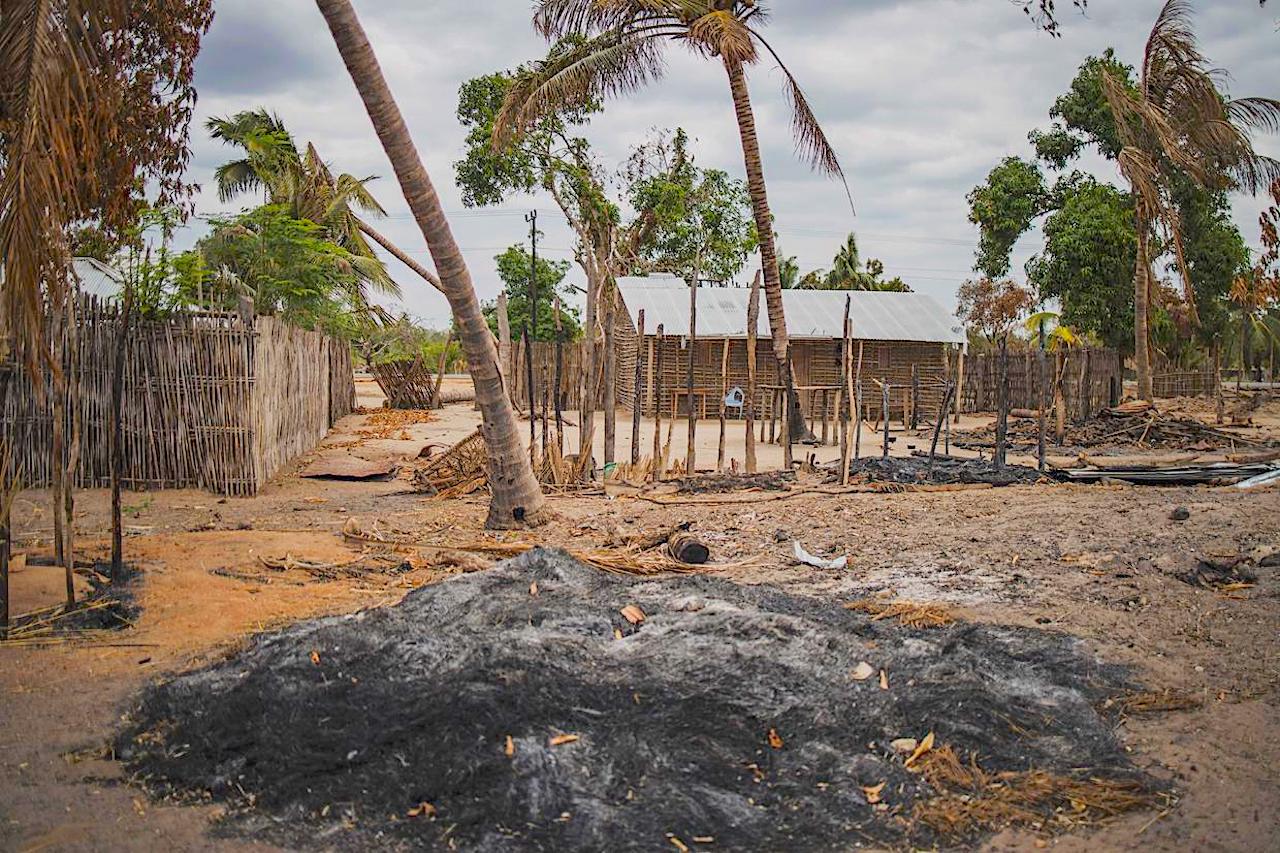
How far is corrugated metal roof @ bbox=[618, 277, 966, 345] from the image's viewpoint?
2436 centimetres

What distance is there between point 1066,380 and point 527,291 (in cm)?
2038

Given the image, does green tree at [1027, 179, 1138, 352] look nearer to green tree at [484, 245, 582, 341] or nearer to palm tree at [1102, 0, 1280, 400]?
palm tree at [1102, 0, 1280, 400]

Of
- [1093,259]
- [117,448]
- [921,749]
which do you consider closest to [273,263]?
[117,448]

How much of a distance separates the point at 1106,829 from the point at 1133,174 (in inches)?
685

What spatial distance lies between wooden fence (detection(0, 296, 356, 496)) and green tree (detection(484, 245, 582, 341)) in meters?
26.3

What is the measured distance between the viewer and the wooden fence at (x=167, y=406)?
9828 mm

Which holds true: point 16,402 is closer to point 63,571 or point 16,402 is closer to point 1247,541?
point 63,571

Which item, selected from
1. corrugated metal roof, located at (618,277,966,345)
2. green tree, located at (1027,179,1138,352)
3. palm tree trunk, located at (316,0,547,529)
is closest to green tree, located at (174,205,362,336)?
palm tree trunk, located at (316,0,547,529)

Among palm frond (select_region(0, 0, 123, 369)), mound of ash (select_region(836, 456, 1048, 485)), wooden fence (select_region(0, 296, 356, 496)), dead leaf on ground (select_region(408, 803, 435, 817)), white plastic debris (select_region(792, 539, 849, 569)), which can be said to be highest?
palm frond (select_region(0, 0, 123, 369))

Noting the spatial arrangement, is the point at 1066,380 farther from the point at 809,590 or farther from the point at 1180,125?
the point at 809,590

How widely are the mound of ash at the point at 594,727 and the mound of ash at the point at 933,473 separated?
6.47 metres

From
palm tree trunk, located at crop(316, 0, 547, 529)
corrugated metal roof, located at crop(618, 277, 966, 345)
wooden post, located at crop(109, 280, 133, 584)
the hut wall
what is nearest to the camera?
wooden post, located at crop(109, 280, 133, 584)

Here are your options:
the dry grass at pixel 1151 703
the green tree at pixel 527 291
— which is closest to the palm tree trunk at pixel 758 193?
the dry grass at pixel 1151 703

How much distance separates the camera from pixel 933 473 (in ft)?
38.5
